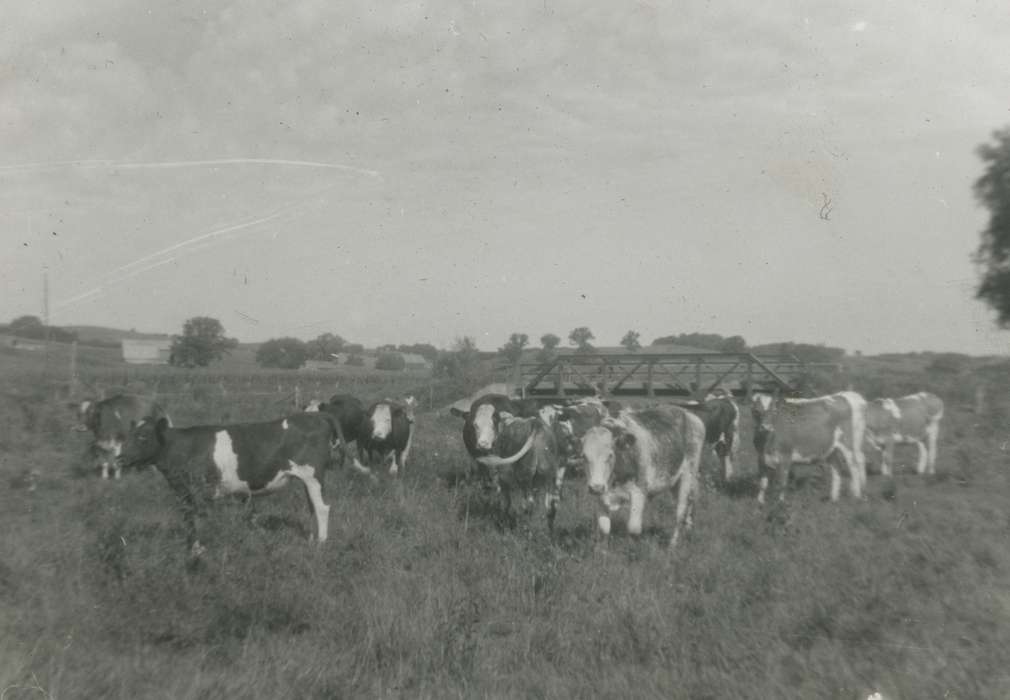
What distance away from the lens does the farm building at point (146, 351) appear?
94.8 feet

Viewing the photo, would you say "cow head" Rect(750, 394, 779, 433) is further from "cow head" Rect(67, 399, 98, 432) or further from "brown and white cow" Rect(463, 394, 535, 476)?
"cow head" Rect(67, 399, 98, 432)

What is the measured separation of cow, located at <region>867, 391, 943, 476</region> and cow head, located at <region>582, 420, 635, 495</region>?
705 cm

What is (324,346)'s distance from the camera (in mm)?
32344

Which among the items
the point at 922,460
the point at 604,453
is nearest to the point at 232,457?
the point at 604,453

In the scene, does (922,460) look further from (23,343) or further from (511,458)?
(23,343)

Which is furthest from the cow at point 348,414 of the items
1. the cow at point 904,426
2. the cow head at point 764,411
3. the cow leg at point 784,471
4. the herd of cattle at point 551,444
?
the cow at point 904,426

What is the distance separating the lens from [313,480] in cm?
940

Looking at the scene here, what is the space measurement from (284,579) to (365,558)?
1088 millimetres

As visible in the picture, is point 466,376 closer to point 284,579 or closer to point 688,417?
point 688,417

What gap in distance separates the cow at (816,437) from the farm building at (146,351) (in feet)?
80.9

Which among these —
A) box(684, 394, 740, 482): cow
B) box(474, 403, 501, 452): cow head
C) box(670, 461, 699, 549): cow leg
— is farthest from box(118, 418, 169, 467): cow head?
box(684, 394, 740, 482): cow

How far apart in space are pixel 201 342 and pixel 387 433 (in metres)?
15.8

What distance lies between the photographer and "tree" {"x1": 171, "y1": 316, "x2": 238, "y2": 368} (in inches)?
1063

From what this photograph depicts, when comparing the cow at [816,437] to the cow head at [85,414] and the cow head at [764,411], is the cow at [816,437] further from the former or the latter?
the cow head at [85,414]
